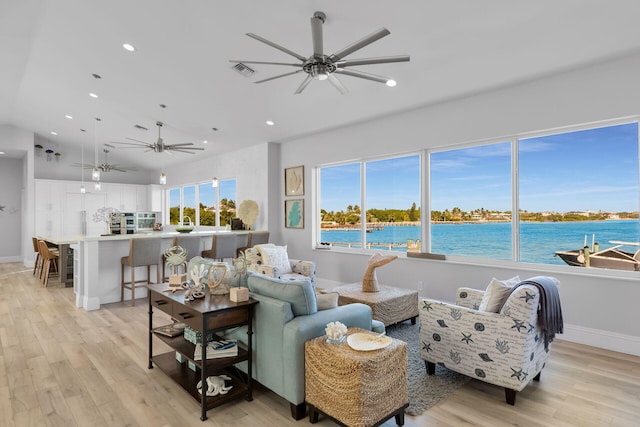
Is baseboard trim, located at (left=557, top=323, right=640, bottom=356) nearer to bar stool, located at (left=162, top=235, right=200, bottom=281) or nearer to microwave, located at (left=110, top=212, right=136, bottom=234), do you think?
bar stool, located at (left=162, top=235, right=200, bottom=281)

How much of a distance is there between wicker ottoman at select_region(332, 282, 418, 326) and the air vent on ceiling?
122 inches

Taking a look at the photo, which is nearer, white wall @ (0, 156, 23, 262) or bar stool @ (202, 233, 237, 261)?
bar stool @ (202, 233, 237, 261)

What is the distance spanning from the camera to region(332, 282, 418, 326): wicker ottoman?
152 inches

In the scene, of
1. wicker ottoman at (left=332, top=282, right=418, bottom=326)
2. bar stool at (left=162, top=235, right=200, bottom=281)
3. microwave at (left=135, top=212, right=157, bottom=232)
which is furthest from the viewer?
microwave at (left=135, top=212, right=157, bottom=232)

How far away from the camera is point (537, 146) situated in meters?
4.24

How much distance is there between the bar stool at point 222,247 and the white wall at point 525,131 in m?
1.86

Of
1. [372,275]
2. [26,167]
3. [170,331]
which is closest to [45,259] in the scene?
[26,167]

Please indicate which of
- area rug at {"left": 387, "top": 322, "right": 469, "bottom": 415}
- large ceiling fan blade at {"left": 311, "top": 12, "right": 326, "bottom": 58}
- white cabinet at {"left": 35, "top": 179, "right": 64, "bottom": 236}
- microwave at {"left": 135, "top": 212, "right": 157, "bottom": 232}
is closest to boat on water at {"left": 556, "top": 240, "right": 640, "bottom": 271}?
area rug at {"left": 387, "top": 322, "right": 469, "bottom": 415}

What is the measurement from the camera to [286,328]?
2408 millimetres

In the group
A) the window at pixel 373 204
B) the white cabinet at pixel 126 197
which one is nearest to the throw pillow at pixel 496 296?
the window at pixel 373 204

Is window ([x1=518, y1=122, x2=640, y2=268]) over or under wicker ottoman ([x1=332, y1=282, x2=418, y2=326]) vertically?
over

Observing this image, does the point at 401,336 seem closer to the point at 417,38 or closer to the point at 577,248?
the point at 577,248

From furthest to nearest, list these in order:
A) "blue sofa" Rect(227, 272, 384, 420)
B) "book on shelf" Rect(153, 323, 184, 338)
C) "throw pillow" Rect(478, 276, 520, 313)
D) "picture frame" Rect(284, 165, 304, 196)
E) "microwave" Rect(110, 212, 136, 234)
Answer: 1. "microwave" Rect(110, 212, 136, 234)
2. "picture frame" Rect(284, 165, 304, 196)
3. "book on shelf" Rect(153, 323, 184, 338)
4. "throw pillow" Rect(478, 276, 520, 313)
5. "blue sofa" Rect(227, 272, 384, 420)

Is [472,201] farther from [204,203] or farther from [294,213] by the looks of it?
[204,203]
